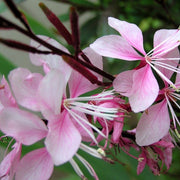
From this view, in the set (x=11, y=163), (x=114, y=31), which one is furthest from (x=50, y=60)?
(x=114, y=31)

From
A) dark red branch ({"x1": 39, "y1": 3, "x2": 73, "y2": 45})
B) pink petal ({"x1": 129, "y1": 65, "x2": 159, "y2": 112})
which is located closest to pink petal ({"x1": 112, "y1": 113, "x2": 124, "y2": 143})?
pink petal ({"x1": 129, "y1": 65, "x2": 159, "y2": 112})

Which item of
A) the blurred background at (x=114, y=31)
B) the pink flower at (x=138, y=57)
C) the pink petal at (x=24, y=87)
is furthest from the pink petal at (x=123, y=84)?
the blurred background at (x=114, y=31)

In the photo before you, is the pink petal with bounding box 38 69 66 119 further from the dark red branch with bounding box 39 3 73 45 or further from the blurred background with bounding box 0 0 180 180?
the blurred background with bounding box 0 0 180 180

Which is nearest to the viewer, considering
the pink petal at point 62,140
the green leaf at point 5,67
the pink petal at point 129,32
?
the pink petal at point 62,140

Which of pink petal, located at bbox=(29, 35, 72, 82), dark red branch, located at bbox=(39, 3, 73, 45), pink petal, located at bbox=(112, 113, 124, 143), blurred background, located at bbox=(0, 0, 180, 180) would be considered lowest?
blurred background, located at bbox=(0, 0, 180, 180)

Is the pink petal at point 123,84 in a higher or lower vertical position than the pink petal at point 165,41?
lower

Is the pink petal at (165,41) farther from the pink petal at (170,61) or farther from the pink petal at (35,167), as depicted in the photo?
the pink petal at (35,167)
